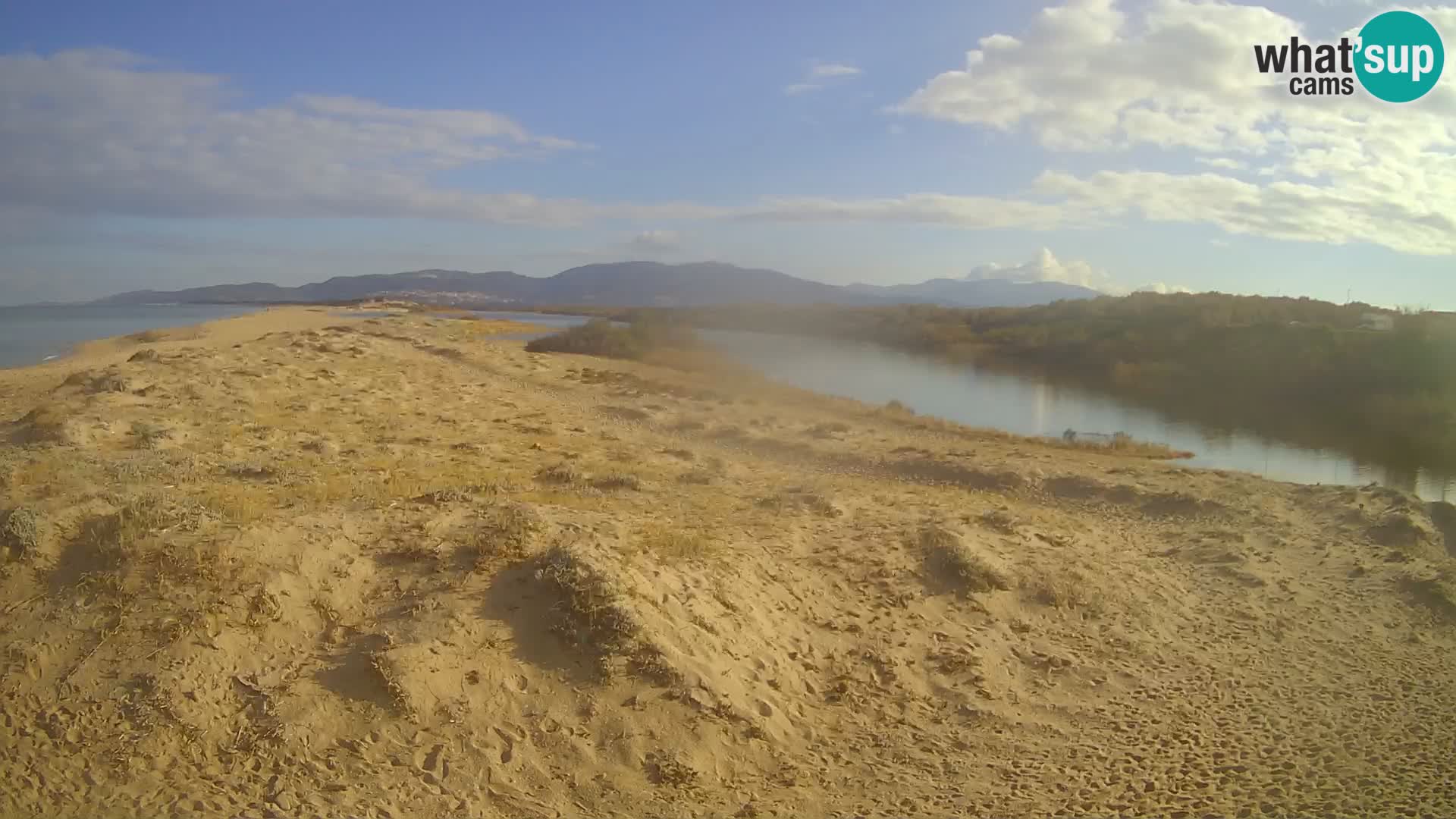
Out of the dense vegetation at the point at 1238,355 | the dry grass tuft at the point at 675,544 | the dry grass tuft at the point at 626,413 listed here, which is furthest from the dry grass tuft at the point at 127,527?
the dense vegetation at the point at 1238,355

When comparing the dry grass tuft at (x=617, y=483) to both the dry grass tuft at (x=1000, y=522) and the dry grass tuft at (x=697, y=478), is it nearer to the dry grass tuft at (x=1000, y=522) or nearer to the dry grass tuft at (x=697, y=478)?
the dry grass tuft at (x=697, y=478)

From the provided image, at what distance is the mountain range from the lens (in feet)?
119

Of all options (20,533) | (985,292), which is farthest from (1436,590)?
(985,292)

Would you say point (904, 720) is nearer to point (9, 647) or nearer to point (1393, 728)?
point (1393, 728)

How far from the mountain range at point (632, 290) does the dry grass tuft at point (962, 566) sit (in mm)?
25279

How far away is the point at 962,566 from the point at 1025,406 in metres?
19.7

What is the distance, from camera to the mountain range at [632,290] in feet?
119

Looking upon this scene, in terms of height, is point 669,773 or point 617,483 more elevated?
point 617,483

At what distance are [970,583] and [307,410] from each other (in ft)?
38.4

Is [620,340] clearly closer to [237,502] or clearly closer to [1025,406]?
[1025,406]

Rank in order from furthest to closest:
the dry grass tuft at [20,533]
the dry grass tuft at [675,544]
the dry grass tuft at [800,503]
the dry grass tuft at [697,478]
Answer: the dry grass tuft at [697,478]
the dry grass tuft at [800,503]
the dry grass tuft at [675,544]
the dry grass tuft at [20,533]

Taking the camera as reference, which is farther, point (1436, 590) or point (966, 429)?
point (966, 429)

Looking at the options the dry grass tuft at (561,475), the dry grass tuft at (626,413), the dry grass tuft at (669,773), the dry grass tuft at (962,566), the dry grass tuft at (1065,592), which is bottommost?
the dry grass tuft at (669,773)

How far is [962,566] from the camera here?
8773 millimetres
